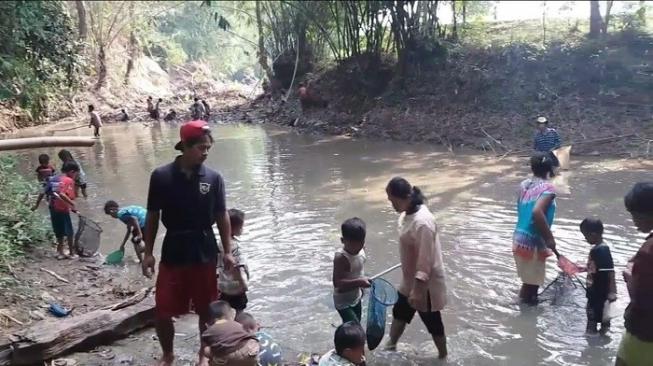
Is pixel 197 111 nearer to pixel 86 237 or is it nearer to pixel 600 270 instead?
pixel 86 237

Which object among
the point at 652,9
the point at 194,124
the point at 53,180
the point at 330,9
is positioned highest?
the point at 330,9

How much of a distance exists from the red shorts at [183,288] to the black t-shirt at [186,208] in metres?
0.06

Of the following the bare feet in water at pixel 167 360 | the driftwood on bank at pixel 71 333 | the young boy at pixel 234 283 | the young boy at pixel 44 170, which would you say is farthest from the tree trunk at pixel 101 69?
the bare feet in water at pixel 167 360

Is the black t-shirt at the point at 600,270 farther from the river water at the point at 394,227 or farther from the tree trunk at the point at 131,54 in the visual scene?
the tree trunk at the point at 131,54

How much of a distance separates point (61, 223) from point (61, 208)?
7.7 inches

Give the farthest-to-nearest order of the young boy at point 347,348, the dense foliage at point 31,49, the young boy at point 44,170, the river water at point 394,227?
the dense foliage at point 31,49 → the young boy at point 44,170 → the river water at point 394,227 → the young boy at point 347,348

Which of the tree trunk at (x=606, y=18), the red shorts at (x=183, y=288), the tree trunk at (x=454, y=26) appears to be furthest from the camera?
the tree trunk at (x=454, y=26)

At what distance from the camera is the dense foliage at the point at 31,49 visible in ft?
28.2

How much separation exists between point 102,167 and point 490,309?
12059 mm

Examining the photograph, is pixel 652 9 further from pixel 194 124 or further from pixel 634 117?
pixel 194 124

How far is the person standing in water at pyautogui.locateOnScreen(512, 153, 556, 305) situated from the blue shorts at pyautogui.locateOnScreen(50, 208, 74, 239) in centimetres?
521

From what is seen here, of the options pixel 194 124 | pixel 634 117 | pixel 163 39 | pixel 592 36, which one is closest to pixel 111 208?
pixel 194 124

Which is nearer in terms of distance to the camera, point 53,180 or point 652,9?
point 53,180

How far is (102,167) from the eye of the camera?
50.4ft
